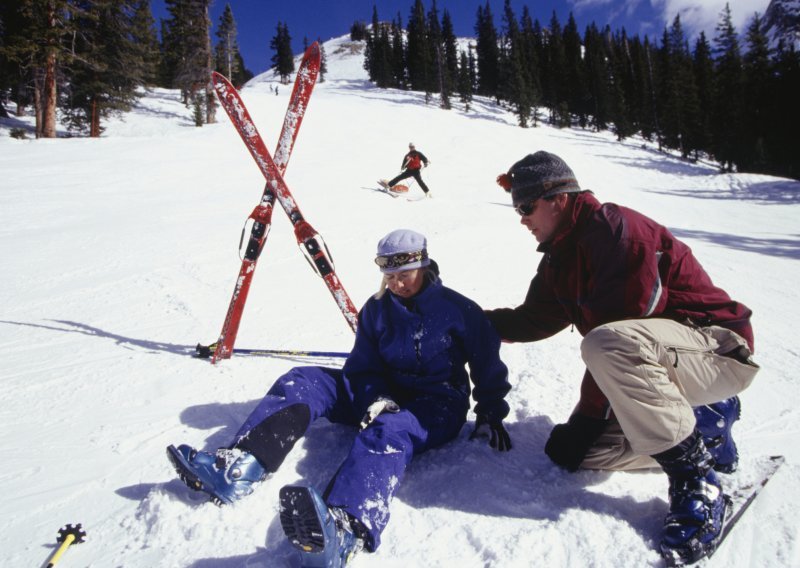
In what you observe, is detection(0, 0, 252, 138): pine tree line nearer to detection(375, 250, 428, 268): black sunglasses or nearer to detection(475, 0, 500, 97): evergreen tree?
detection(375, 250, 428, 268): black sunglasses

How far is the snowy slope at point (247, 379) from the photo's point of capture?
1.76 metres

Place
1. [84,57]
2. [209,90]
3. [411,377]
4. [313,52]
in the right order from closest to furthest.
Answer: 1. [411,377]
2. [313,52]
3. [84,57]
4. [209,90]

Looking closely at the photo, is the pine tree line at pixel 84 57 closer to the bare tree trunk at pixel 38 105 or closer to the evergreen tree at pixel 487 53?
the bare tree trunk at pixel 38 105

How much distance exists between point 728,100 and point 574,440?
40692 mm

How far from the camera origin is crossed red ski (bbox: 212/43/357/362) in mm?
3244

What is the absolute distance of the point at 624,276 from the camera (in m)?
1.82

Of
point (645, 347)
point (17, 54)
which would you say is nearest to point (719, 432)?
point (645, 347)

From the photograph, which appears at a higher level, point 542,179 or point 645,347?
point 542,179

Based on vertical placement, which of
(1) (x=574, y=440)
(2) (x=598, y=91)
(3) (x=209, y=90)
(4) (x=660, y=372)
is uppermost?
(2) (x=598, y=91)

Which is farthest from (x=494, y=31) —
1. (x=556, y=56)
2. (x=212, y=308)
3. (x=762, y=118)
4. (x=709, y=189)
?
(x=212, y=308)

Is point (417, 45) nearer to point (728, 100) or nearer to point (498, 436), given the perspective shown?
point (728, 100)

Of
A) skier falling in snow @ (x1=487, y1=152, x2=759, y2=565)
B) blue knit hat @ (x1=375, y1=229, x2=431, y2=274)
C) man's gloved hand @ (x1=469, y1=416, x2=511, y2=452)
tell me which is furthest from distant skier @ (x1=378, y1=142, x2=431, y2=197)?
man's gloved hand @ (x1=469, y1=416, x2=511, y2=452)

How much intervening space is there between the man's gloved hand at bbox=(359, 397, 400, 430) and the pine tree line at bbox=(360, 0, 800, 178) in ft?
123

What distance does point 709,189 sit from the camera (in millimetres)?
18141
